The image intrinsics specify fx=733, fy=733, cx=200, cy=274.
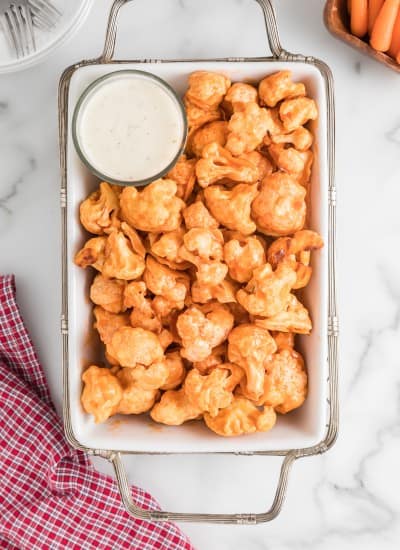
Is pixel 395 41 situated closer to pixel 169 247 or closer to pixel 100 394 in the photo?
pixel 169 247

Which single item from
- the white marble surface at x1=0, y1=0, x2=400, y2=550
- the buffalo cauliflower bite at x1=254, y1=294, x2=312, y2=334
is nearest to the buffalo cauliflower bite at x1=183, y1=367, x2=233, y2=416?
the buffalo cauliflower bite at x1=254, y1=294, x2=312, y2=334

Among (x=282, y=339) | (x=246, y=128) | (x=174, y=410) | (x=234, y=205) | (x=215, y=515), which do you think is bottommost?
(x=215, y=515)

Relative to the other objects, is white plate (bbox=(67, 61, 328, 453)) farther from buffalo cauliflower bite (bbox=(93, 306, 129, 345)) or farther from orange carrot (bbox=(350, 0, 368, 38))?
orange carrot (bbox=(350, 0, 368, 38))

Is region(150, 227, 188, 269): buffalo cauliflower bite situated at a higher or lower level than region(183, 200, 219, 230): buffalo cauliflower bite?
lower

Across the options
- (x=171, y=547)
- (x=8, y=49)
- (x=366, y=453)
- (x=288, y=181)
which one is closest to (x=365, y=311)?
(x=366, y=453)

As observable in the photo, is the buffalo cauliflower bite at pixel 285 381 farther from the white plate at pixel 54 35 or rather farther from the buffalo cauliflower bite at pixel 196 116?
the white plate at pixel 54 35

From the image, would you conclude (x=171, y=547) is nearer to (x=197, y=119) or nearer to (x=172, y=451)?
(x=172, y=451)

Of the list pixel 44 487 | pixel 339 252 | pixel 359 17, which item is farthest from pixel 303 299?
pixel 44 487
